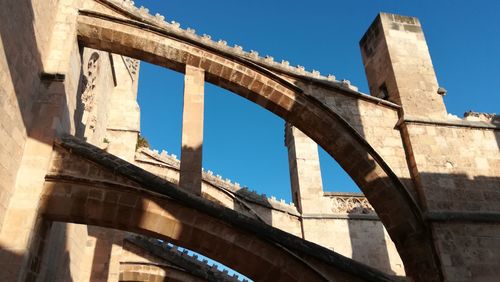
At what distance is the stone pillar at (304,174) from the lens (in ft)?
38.7

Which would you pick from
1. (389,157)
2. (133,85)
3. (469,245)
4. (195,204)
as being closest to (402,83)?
(389,157)

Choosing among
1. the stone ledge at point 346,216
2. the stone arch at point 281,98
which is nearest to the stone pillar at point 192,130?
the stone arch at point 281,98

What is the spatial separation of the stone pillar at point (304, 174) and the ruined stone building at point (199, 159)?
3730 mm

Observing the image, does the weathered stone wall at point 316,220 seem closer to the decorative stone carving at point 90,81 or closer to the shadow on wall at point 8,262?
the decorative stone carving at point 90,81

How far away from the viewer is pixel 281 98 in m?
6.64

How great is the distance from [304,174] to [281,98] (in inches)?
230

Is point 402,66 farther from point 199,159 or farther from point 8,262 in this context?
point 8,262

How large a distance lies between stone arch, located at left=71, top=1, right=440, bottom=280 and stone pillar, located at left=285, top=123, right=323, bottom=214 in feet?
17.5

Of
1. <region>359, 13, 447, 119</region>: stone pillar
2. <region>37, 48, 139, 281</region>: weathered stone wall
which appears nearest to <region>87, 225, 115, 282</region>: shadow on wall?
<region>37, 48, 139, 281</region>: weathered stone wall

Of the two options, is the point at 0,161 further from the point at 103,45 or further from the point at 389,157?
the point at 389,157

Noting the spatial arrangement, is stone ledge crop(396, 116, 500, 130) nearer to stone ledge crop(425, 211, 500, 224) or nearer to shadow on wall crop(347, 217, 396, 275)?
stone ledge crop(425, 211, 500, 224)

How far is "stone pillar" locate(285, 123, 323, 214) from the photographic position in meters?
11.8

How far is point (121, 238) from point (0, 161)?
4.89 meters

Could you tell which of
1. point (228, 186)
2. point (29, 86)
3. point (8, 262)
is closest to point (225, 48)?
point (29, 86)
